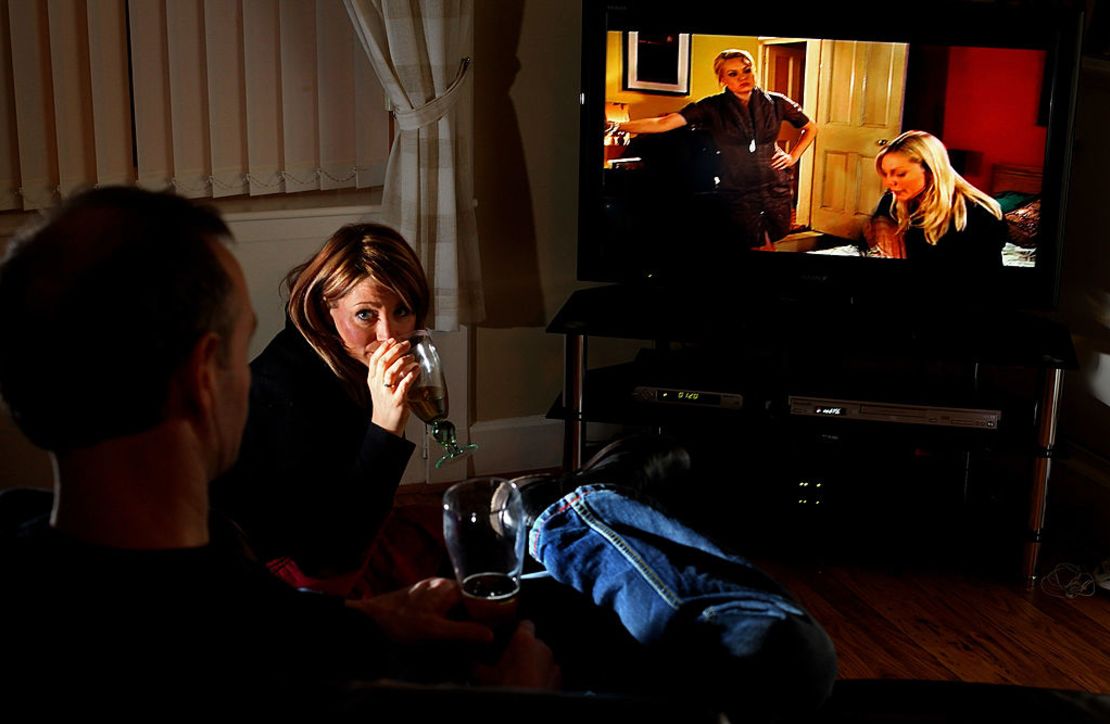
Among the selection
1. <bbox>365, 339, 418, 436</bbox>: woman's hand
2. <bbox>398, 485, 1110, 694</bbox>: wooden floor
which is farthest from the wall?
<bbox>365, 339, 418, 436</bbox>: woman's hand

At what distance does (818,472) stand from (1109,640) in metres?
0.86

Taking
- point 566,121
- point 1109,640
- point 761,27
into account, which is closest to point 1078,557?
point 1109,640

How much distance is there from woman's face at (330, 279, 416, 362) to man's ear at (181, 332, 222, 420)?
121 centimetres

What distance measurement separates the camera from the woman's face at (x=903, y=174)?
3.34 m

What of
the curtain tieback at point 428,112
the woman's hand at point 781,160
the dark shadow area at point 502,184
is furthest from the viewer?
the dark shadow area at point 502,184

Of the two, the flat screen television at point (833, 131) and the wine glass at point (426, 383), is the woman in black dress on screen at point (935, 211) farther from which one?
the wine glass at point (426, 383)

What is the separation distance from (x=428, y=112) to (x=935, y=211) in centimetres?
144

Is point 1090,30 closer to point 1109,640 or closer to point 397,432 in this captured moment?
point 1109,640

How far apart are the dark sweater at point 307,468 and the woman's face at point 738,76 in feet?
5.05

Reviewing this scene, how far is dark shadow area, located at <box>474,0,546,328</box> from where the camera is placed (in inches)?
149

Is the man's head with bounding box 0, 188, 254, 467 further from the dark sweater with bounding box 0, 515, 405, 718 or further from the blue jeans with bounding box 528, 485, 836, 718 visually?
the blue jeans with bounding box 528, 485, 836, 718

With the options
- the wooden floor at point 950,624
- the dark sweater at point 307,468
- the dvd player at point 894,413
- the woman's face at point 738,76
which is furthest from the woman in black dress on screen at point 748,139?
the dark sweater at point 307,468

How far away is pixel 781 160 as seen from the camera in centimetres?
343

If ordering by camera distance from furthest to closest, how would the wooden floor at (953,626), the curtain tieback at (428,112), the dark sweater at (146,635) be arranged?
the curtain tieback at (428,112) → the wooden floor at (953,626) → the dark sweater at (146,635)
